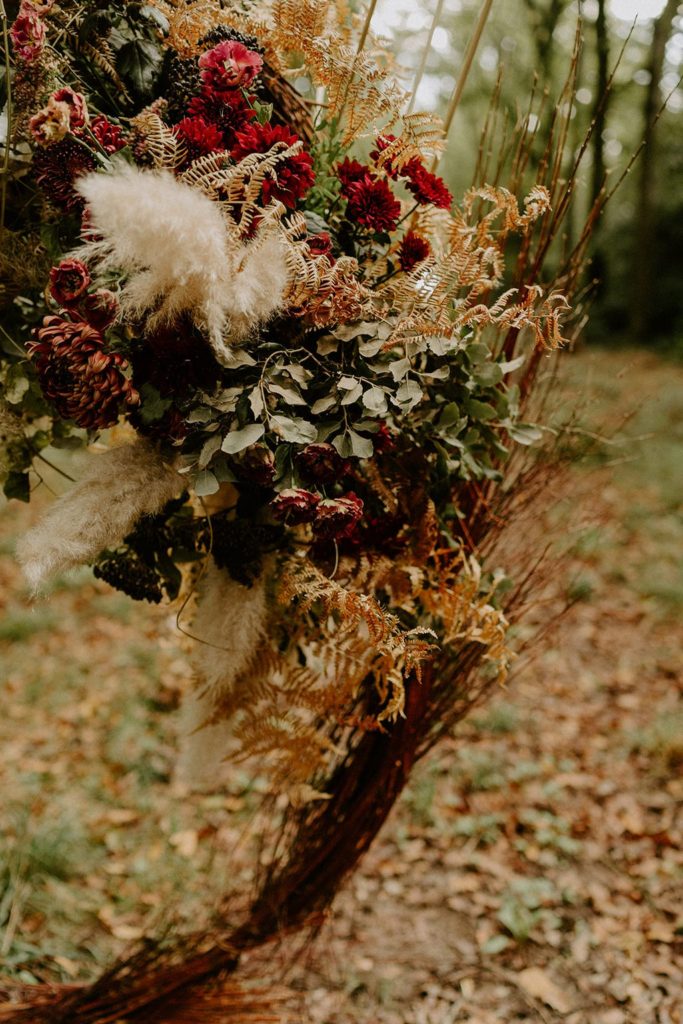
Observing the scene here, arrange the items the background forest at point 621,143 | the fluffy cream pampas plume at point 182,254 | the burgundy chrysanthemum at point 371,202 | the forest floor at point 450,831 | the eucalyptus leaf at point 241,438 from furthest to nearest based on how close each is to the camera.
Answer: the background forest at point 621,143 < the forest floor at point 450,831 < the burgundy chrysanthemum at point 371,202 < the eucalyptus leaf at point 241,438 < the fluffy cream pampas plume at point 182,254

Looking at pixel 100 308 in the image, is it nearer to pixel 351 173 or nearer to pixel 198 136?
pixel 198 136

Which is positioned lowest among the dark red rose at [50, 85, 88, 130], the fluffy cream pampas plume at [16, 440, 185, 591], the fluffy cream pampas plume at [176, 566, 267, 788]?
the fluffy cream pampas plume at [176, 566, 267, 788]

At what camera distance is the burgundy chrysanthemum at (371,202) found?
99 cm

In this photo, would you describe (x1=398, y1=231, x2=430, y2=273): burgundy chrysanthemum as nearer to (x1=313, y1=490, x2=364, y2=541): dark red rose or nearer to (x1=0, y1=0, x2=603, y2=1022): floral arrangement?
(x1=0, y1=0, x2=603, y2=1022): floral arrangement

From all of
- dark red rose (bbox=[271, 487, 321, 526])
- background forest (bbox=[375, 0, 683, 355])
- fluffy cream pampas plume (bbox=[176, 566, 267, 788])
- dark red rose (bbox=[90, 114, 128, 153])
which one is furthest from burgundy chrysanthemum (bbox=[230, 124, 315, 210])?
background forest (bbox=[375, 0, 683, 355])

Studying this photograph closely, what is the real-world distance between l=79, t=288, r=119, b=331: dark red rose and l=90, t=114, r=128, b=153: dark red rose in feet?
0.54

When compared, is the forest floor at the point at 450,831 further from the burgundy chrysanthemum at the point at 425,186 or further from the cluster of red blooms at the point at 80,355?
the cluster of red blooms at the point at 80,355

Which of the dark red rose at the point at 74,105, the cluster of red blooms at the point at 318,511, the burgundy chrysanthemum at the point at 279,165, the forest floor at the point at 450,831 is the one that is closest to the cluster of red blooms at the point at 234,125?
the burgundy chrysanthemum at the point at 279,165

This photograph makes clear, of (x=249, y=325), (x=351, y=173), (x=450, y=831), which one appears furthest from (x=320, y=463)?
(x=450, y=831)

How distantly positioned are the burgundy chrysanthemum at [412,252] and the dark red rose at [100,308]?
40 centimetres

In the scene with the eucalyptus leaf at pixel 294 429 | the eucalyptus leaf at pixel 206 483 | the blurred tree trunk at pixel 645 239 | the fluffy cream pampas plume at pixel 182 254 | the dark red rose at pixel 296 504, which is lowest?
the eucalyptus leaf at pixel 206 483

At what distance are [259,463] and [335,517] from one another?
12cm

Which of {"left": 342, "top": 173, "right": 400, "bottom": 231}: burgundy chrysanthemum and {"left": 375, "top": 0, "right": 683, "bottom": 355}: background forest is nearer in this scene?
{"left": 342, "top": 173, "right": 400, "bottom": 231}: burgundy chrysanthemum

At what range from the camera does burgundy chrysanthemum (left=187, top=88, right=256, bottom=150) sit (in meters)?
0.93
